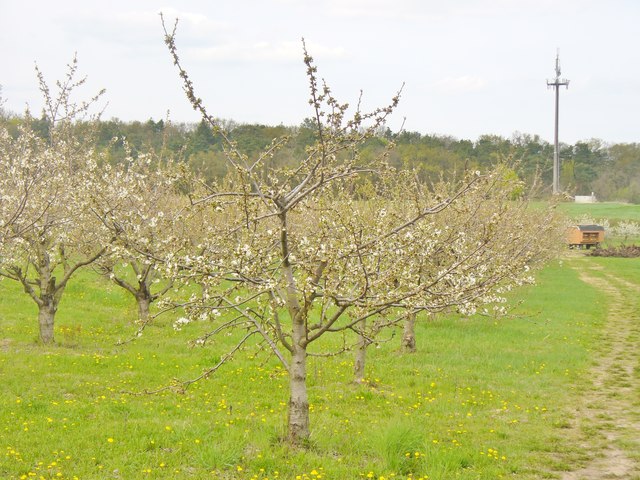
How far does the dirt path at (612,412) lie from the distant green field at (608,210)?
202ft

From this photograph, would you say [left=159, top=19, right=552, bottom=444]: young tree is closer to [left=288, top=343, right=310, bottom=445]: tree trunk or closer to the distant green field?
[left=288, top=343, right=310, bottom=445]: tree trunk

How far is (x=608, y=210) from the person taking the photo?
273 ft

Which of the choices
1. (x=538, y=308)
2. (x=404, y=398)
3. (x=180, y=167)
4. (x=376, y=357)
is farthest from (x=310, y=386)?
(x=538, y=308)

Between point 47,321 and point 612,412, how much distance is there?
12241 millimetres

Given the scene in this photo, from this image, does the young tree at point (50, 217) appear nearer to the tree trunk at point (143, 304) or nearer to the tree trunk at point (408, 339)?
the tree trunk at point (143, 304)

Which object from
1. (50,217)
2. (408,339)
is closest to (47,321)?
(50,217)

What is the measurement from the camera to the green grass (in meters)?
7.74

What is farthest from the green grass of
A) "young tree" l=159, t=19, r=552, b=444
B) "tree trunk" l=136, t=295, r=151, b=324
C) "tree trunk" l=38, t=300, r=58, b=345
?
"young tree" l=159, t=19, r=552, b=444

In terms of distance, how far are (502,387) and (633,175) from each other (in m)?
92.0

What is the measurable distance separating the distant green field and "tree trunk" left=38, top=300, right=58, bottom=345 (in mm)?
70919

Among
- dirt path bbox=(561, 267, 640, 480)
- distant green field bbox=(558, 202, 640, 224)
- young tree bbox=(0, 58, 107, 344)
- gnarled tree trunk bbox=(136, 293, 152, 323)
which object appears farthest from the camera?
distant green field bbox=(558, 202, 640, 224)

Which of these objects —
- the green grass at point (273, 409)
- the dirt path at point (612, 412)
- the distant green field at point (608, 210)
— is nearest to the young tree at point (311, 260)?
the green grass at point (273, 409)

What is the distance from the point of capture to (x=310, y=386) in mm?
12391

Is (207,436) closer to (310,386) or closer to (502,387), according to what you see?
(310,386)
